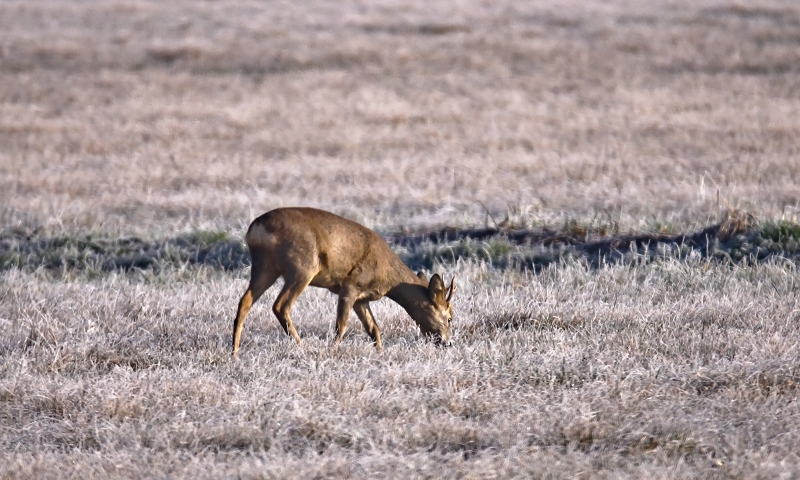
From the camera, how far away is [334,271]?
7.18 metres

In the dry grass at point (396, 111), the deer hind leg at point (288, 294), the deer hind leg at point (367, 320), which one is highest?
the deer hind leg at point (288, 294)

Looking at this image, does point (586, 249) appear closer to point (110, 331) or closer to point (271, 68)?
point (110, 331)

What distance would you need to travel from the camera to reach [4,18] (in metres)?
33.1

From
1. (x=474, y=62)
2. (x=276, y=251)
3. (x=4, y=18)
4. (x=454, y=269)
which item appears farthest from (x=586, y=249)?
(x=4, y=18)

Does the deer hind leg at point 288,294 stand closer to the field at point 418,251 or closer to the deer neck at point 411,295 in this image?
the field at point 418,251

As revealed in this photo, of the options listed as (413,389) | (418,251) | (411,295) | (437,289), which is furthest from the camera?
(418,251)

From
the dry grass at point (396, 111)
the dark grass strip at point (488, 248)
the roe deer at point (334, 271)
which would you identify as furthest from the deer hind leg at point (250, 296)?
the dry grass at point (396, 111)

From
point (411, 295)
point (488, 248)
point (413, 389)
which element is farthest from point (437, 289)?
point (488, 248)

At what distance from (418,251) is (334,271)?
11.6ft

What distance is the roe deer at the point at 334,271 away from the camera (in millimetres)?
6844

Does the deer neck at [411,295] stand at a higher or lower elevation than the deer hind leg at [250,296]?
lower

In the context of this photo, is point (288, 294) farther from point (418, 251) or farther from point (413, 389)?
point (418, 251)

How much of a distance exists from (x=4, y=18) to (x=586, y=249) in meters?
27.6

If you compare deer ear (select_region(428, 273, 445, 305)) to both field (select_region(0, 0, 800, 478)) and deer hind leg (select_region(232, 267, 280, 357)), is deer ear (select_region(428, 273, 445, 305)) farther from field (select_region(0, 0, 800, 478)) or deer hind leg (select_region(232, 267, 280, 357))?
deer hind leg (select_region(232, 267, 280, 357))
